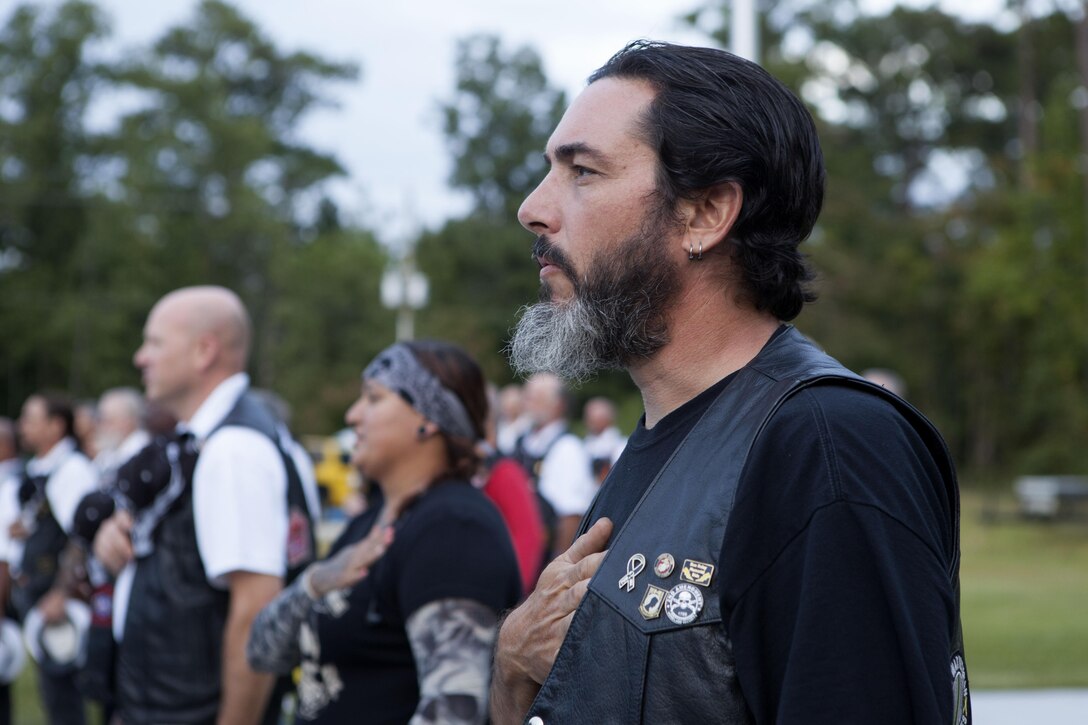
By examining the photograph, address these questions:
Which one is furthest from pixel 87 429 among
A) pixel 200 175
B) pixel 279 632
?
pixel 200 175

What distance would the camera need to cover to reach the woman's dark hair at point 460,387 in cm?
369

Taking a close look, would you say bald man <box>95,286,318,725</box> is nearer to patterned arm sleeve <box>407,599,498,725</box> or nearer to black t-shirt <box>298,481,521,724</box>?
black t-shirt <box>298,481,521,724</box>

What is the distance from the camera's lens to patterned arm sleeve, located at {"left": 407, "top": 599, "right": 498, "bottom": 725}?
3045 mm

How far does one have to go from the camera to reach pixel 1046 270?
2408 centimetres

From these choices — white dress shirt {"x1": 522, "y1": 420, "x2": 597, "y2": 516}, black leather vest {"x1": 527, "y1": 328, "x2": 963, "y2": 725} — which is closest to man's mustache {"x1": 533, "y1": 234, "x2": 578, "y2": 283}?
black leather vest {"x1": 527, "y1": 328, "x2": 963, "y2": 725}

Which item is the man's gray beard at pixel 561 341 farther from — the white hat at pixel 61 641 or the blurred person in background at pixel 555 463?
the blurred person in background at pixel 555 463

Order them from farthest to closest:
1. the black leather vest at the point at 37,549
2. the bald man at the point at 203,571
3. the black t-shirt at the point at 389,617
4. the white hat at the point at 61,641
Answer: the black leather vest at the point at 37,549 < the white hat at the point at 61,641 < the bald man at the point at 203,571 < the black t-shirt at the point at 389,617

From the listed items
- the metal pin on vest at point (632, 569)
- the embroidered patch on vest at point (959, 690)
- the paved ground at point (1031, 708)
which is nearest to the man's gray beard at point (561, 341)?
the metal pin on vest at point (632, 569)

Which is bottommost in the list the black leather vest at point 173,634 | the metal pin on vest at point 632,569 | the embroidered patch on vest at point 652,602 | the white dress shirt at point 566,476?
the black leather vest at point 173,634

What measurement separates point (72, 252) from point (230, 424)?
145 ft

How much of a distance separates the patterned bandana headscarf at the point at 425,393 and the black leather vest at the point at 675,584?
74.7 inches

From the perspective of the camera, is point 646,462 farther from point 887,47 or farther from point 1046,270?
point 887,47

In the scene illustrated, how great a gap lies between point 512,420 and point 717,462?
12.8m

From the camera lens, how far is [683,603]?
1.63 meters
